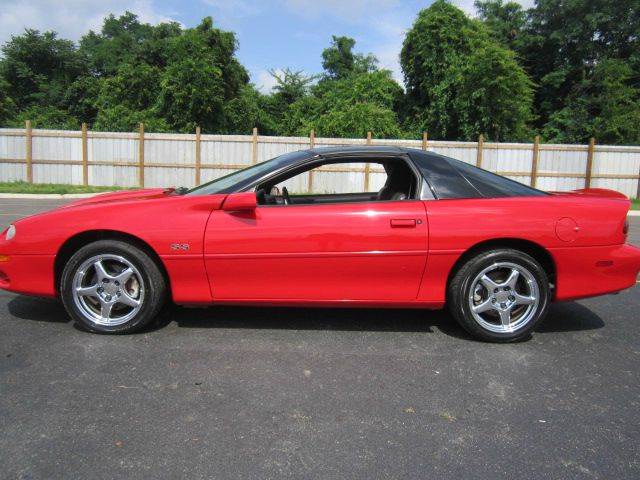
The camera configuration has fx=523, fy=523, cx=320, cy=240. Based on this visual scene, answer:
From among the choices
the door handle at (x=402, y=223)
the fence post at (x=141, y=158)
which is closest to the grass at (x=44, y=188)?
the fence post at (x=141, y=158)

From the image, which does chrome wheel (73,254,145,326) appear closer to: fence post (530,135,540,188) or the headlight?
the headlight

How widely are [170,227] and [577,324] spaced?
3.29m

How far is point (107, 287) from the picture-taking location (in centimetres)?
372

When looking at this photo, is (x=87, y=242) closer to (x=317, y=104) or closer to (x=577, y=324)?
(x=577, y=324)

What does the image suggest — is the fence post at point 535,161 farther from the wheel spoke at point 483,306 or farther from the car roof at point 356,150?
the wheel spoke at point 483,306

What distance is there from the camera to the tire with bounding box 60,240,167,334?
3.67 m

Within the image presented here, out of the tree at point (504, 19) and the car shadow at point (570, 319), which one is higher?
the tree at point (504, 19)

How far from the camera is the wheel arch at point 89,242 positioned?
3740mm

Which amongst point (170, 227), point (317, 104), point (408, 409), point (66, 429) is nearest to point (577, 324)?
point (408, 409)

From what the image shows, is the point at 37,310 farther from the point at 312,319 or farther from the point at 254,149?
the point at 254,149

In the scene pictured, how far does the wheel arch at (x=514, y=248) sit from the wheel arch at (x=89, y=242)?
210cm

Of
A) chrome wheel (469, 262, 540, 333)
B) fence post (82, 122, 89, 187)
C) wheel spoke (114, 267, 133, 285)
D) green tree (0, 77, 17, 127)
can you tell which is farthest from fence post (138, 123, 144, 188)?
chrome wheel (469, 262, 540, 333)

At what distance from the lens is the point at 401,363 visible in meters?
3.37

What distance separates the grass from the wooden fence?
570 mm
